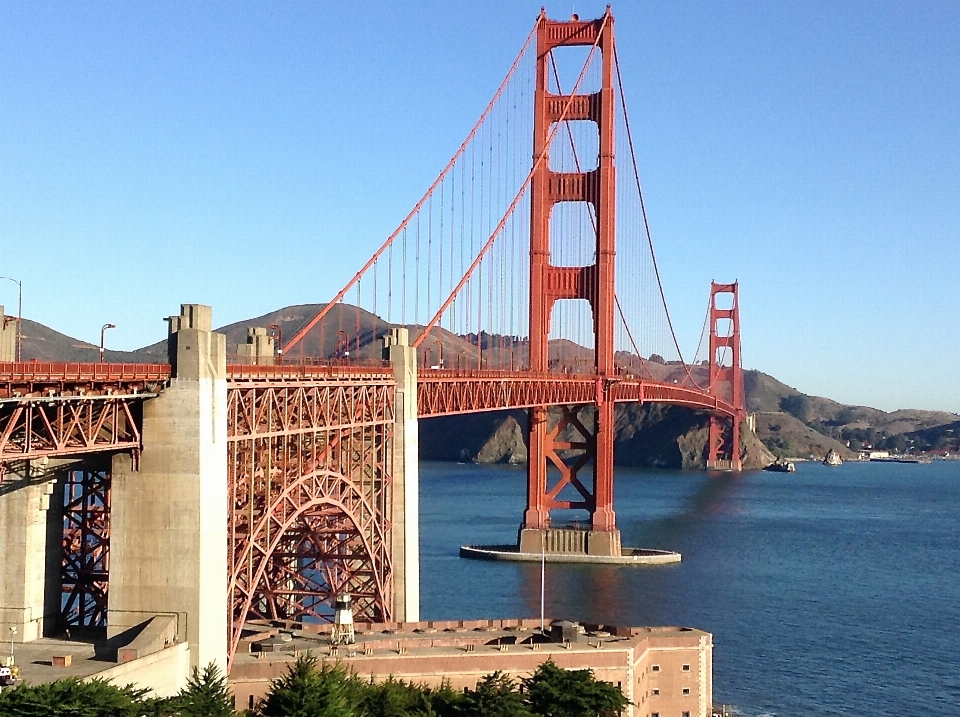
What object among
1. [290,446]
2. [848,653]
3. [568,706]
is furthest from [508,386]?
[568,706]

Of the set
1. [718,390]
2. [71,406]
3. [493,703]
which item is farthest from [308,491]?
[718,390]

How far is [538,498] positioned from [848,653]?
23144mm

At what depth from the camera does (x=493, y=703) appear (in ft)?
88.8

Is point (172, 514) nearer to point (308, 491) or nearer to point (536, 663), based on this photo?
point (308, 491)

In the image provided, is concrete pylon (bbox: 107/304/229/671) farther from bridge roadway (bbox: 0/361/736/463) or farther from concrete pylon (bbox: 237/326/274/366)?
concrete pylon (bbox: 237/326/274/366)

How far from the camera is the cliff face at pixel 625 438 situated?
16012 centimetres

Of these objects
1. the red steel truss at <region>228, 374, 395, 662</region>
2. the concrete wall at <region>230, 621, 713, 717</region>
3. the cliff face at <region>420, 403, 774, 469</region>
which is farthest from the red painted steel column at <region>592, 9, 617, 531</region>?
the cliff face at <region>420, 403, 774, 469</region>

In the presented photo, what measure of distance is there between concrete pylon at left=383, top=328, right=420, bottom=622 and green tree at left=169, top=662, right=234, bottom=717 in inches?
549

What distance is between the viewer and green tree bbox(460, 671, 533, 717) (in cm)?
2686

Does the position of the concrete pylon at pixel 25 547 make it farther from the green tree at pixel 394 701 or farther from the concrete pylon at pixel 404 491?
the concrete pylon at pixel 404 491

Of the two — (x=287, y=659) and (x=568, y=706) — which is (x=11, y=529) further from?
(x=568, y=706)

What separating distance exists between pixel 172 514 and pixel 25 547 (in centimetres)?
311

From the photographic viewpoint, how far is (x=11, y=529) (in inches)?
1068

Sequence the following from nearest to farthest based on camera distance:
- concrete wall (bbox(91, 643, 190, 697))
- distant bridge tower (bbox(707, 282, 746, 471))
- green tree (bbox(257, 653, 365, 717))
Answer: concrete wall (bbox(91, 643, 190, 697)) < green tree (bbox(257, 653, 365, 717)) < distant bridge tower (bbox(707, 282, 746, 471))
